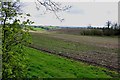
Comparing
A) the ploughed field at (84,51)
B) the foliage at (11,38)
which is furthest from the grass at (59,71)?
the foliage at (11,38)

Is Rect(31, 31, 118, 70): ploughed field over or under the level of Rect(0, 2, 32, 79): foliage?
under

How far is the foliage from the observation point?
764 centimetres

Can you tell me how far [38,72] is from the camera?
15438 mm

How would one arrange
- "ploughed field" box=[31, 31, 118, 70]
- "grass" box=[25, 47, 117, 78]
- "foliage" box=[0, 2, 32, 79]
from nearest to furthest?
"foliage" box=[0, 2, 32, 79] → "grass" box=[25, 47, 117, 78] → "ploughed field" box=[31, 31, 118, 70]

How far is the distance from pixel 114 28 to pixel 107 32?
565cm

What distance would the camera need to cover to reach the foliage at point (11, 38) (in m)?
7.64

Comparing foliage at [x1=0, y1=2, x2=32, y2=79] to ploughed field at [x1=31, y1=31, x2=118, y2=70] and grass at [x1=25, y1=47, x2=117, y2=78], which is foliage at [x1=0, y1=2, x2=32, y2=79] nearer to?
grass at [x1=25, y1=47, x2=117, y2=78]

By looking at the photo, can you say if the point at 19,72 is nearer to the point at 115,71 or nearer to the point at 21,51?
the point at 21,51

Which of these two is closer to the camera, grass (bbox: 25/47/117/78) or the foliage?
the foliage

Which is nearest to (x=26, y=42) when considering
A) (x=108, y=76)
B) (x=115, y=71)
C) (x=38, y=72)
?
(x=38, y=72)

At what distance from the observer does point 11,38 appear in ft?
25.6

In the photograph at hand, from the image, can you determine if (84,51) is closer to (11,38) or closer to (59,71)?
(59,71)

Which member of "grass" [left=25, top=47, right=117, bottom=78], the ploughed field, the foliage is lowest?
the ploughed field

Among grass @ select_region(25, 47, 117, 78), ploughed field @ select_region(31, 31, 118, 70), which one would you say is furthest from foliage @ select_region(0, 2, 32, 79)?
ploughed field @ select_region(31, 31, 118, 70)
